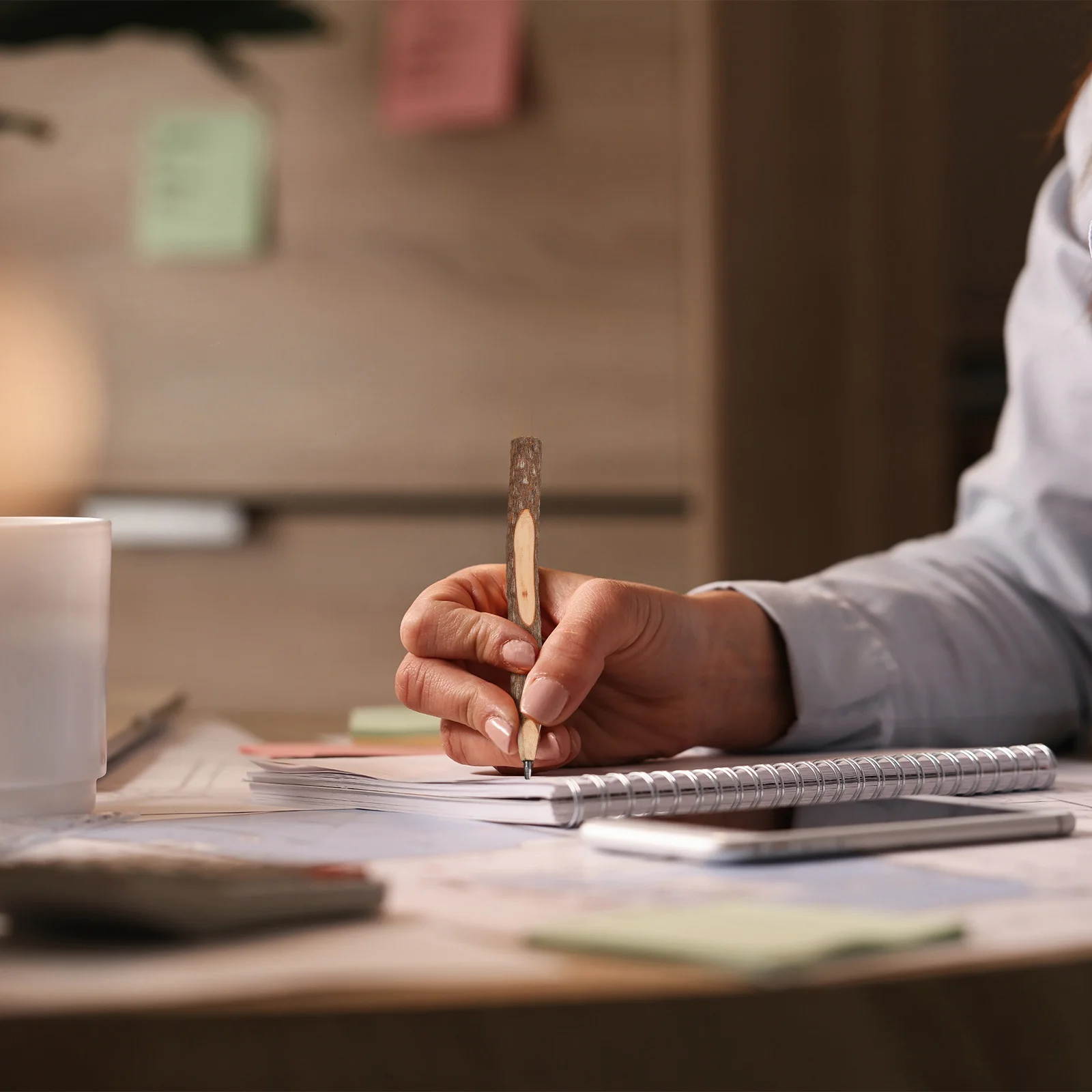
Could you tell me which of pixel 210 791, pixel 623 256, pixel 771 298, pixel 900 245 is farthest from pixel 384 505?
pixel 210 791

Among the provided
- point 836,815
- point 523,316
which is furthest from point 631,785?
point 523,316

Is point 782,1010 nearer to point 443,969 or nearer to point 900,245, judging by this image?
point 443,969

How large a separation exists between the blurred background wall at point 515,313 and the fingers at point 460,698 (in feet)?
3.21

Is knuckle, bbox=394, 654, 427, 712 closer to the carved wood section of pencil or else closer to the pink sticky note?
the carved wood section of pencil

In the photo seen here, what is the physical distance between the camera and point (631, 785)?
537mm

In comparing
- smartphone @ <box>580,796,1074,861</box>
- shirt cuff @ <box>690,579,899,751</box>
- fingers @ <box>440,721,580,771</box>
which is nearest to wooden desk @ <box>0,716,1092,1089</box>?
smartphone @ <box>580,796,1074,861</box>

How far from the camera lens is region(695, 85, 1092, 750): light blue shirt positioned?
797mm

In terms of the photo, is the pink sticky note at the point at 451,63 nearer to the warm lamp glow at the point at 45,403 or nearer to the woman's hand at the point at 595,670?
the warm lamp glow at the point at 45,403

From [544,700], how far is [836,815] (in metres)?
0.14

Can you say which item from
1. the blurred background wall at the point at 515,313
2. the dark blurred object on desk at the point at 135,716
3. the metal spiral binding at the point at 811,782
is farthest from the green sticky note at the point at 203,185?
the metal spiral binding at the point at 811,782

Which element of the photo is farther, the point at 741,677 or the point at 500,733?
the point at 741,677

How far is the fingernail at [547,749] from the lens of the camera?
668 mm

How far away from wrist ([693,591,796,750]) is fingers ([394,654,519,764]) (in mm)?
135

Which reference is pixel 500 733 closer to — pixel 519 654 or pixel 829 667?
pixel 519 654
